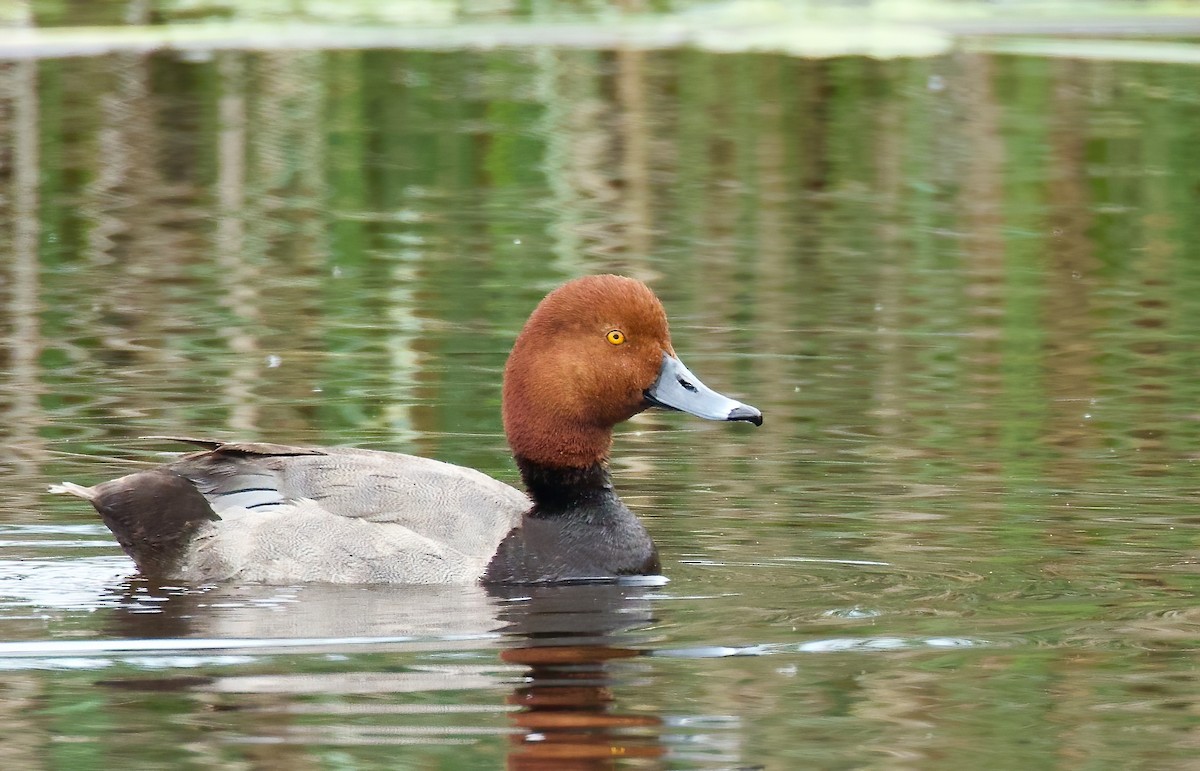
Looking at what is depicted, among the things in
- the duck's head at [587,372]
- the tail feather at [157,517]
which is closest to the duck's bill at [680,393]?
the duck's head at [587,372]

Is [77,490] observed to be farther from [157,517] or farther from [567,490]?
[567,490]

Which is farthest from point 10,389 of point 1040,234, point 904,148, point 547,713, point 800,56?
point 800,56

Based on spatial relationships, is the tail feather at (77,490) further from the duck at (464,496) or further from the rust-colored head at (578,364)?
the rust-colored head at (578,364)

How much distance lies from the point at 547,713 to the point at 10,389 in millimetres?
5597

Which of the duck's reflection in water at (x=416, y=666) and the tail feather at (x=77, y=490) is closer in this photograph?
the duck's reflection in water at (x=416, y=666)

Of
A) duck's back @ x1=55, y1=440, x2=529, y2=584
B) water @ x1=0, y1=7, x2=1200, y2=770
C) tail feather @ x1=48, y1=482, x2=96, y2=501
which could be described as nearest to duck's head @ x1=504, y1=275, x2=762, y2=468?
duck's back @ x1=55, y1=440, x2=529, y2=584

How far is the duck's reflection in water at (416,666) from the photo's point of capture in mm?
5559

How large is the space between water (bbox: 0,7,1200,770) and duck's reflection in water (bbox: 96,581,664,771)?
2 cm

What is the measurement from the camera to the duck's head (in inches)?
304

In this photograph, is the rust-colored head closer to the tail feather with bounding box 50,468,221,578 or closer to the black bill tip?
the black bill tip

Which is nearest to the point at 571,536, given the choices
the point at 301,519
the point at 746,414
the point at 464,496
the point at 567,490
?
the point at 567,490

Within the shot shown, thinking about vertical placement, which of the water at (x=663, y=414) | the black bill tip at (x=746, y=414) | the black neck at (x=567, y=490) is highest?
the black bill tip at (x=746, y=414)

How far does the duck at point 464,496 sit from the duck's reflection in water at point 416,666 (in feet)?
0.38

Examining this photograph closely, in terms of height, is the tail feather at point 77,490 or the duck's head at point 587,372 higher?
the duck's head at point 587,372
